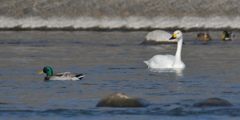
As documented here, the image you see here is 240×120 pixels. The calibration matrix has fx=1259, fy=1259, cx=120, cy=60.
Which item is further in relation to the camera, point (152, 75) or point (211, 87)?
point (152, 75)

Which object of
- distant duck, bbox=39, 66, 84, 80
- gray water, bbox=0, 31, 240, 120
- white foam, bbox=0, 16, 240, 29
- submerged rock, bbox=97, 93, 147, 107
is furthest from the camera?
white foam, bbox=0, 16, 240, 29

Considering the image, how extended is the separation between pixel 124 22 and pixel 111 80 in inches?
1447

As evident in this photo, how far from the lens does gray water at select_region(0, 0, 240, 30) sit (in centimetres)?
7031

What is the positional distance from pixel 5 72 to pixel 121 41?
1902 centimetres

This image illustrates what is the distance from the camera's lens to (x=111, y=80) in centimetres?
3403

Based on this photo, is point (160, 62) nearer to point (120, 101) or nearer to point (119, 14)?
point (120, 101)

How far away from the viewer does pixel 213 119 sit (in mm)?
25062

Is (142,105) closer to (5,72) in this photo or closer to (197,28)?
(5,72)

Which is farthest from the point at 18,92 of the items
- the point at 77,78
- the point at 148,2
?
the point at 148,2

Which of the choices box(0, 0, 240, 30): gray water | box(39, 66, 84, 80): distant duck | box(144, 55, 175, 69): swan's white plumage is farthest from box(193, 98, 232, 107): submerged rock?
box(0, 0, 240, 30): gray water

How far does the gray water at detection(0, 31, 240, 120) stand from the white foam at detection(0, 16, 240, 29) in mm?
12869

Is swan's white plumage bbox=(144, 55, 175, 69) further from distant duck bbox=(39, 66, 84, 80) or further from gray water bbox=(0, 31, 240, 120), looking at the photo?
distant duck bbox=(39, 66, 84, 80)

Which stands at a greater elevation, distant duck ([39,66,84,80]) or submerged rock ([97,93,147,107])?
submerged rock ([97,93,147,107])

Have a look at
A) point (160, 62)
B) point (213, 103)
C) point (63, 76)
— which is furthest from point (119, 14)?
point (213, 103)
